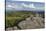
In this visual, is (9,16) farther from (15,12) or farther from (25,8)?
(25,8)

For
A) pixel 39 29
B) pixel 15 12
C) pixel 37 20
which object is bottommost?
pixel 39 29

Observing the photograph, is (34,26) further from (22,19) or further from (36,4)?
(36,4)

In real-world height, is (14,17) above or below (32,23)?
above

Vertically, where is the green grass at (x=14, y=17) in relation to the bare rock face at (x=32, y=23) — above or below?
above

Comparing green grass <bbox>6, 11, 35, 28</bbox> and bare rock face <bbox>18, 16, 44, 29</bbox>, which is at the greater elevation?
green grass <bbox>6, 11, 35, 28</bbox>

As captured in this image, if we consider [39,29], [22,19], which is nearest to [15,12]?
[22,19]

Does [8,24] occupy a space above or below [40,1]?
below
